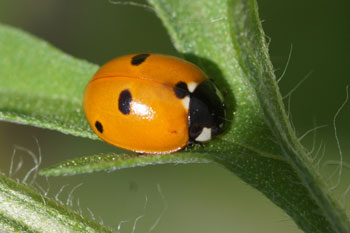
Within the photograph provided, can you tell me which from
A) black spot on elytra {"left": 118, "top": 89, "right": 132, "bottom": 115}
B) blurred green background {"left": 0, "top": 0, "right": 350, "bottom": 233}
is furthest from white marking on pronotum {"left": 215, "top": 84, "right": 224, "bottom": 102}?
Result: blurred green background {"left": 0, "top": 0, "right": 350, "bottom": 233}

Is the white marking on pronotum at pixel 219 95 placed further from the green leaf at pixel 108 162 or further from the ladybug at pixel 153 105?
the green leaf at pixel 108 162

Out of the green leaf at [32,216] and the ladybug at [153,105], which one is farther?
the ladybug at [153,105]

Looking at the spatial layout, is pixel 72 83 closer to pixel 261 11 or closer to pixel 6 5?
pixel 261 11

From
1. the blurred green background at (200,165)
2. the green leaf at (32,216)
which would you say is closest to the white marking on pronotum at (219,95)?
the green leaf at (32,216)

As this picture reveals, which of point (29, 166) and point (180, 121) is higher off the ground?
point (180, 121)

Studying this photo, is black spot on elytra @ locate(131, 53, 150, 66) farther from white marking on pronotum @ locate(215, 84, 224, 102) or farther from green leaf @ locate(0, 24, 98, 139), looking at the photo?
white marking on pronotum @ locate(215, 84, 224, 102)

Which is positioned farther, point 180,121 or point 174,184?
point 174,184

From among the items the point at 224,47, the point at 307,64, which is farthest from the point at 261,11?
the point at 224,47
